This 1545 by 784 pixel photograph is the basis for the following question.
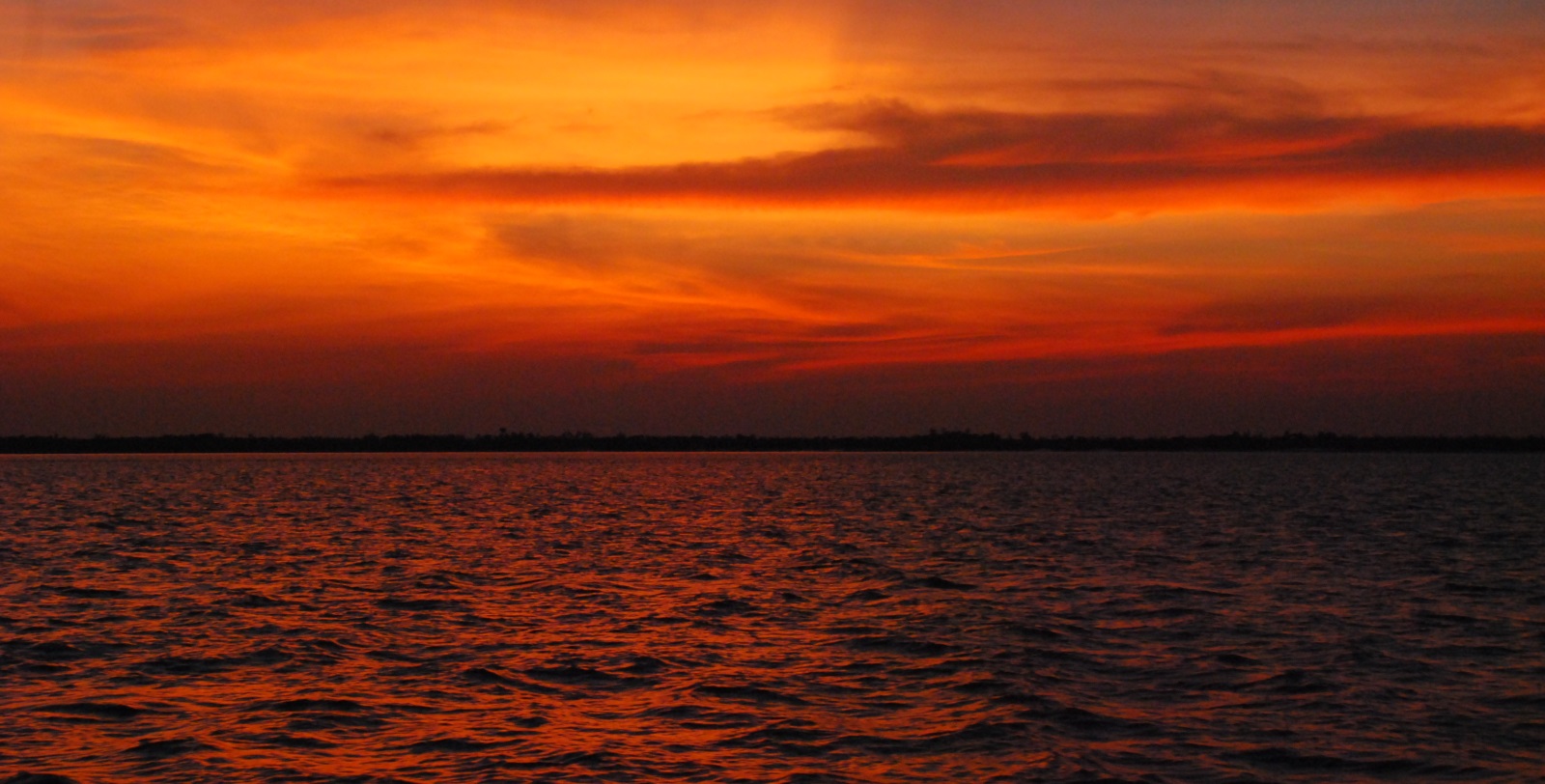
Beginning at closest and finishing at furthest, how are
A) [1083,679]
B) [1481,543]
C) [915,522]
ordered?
[1083,679]
[1481,543]
[915,522]

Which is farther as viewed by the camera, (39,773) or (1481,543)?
(1481,543)

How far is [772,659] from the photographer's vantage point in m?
25.4

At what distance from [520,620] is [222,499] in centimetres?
7732

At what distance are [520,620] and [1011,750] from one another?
49.2ft

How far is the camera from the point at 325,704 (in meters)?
21.0

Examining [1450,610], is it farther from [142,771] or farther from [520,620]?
[142,771]

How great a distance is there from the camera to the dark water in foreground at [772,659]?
59.4 ft

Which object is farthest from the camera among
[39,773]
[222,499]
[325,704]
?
[222,499]

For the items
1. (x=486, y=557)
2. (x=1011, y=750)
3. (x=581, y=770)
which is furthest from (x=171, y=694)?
(x=486, y=557)

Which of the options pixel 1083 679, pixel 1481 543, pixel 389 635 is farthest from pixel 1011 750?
pixel 1481 543

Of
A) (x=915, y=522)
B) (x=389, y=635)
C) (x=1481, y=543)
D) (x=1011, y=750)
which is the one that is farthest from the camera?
(x=915, y=522)

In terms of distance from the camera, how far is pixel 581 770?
1722cm

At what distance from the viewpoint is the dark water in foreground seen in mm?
18094

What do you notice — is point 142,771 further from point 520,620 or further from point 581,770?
point 520,620
